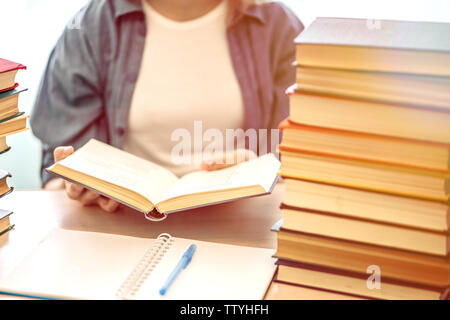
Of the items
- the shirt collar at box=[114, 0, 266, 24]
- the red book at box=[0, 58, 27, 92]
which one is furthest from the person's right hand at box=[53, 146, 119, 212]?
the shirt collar at box=[114, 0, 266, 24]

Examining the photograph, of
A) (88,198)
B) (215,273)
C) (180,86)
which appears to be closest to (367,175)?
(215,273)

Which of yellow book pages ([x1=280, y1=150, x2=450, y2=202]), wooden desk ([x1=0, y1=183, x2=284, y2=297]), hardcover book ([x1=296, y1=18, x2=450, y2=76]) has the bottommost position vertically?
wooden desk ([x1=0, y1=183, x2=284, y2=297])

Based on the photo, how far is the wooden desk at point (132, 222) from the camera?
2.80ft

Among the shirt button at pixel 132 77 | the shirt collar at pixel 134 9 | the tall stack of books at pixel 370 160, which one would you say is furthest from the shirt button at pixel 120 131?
the tall stack of books at pixel 370 160

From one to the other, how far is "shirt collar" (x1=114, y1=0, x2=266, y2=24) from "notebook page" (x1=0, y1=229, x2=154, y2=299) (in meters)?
0.75

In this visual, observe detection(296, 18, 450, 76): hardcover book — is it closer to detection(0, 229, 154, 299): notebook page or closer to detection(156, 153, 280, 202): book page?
detection(156, 153, 280, 202): book page

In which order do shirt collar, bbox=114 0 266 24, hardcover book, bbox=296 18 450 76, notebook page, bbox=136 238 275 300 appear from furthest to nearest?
shirt collar, bbox=114 0 266 24, notebook page, bbox=136 238 275 300, hardcover book, bbox=296 18 450 76

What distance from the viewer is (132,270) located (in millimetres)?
747

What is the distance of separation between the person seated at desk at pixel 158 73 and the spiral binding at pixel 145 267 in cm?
63

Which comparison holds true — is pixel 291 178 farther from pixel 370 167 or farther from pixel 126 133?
pixel 126 133

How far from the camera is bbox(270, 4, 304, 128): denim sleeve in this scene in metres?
1.51

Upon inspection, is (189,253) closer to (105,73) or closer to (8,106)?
(8,106)
